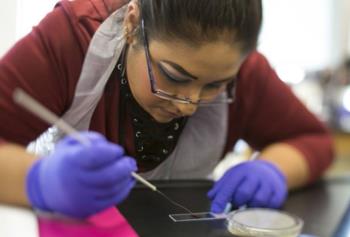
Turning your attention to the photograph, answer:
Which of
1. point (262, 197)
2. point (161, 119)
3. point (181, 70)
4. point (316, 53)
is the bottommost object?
point (316, 53)

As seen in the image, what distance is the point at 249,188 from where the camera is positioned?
0.77m

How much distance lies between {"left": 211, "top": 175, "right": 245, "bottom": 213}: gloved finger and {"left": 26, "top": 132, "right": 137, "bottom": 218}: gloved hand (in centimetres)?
22

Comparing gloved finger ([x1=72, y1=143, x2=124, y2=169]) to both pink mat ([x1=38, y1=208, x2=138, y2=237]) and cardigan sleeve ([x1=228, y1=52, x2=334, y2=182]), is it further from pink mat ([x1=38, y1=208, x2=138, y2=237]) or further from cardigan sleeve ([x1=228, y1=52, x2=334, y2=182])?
cardigan sleeve ([x1=228, y1=52, x2=334, y2=182])

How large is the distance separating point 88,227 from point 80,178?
126 mm

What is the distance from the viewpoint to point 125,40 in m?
0.76

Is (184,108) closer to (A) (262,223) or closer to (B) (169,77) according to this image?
(B) (169,77)

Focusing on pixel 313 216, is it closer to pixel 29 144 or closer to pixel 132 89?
pixel 132 89

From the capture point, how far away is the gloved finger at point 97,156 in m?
0.49

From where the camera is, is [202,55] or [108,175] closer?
[108,175]

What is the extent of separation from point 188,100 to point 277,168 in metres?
0.23

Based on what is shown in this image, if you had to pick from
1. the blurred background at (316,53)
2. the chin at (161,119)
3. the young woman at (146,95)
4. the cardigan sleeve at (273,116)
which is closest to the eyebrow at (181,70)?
the young woman at (146,95)

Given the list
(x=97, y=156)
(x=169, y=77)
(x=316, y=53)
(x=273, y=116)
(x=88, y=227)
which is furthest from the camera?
(x=316, y=53)

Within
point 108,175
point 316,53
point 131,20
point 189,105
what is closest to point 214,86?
point 189,105

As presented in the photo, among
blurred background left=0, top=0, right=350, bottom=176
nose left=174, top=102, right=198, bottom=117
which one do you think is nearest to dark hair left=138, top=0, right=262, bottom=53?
nose left=174, top=102, right=198, bottom=117
